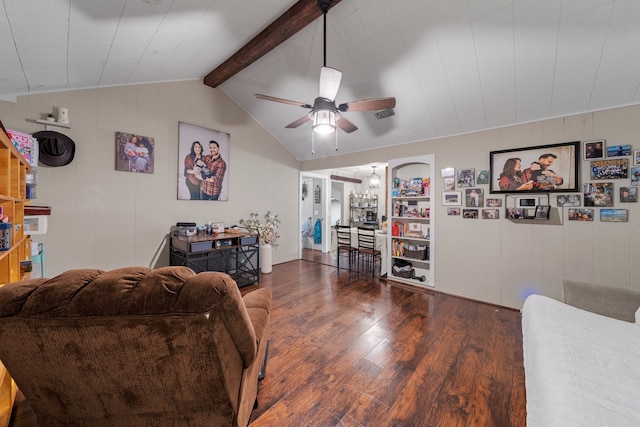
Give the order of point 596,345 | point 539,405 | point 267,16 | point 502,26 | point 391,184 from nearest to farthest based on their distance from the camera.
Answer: point 539,405, point 596,345, point 502,26, point 267,16, point 391,184

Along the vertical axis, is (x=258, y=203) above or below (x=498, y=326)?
above

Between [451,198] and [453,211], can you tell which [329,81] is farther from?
[453,211]

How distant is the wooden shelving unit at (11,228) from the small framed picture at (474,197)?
4449 millimetres

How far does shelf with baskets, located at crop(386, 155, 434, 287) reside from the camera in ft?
13.0

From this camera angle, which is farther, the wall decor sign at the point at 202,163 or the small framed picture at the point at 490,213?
the wall decor sign at the point at 202,163

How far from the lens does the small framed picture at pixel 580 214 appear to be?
2754 mm

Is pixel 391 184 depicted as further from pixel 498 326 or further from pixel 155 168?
pixel 155 168

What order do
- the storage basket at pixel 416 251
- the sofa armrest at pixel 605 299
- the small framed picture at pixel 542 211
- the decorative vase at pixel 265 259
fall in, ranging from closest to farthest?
the sofa armrest at pixel 605 299 → the small framed picture at pixel 542 211 → the storage basket at pixel 416 251 → the decorative vase at pixel 265 259

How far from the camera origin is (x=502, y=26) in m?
2.23

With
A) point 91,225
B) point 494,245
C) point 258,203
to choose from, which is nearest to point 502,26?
point 494,245

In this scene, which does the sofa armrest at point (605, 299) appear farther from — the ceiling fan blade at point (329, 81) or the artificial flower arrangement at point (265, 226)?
the artificial flower arrangement at point (265, 226)

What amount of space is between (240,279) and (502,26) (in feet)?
14.6

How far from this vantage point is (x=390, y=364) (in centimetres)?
203

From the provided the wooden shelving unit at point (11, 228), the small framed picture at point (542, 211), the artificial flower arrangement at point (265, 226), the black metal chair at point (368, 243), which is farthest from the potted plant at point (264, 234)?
the small framed picture at point (542, 211)
